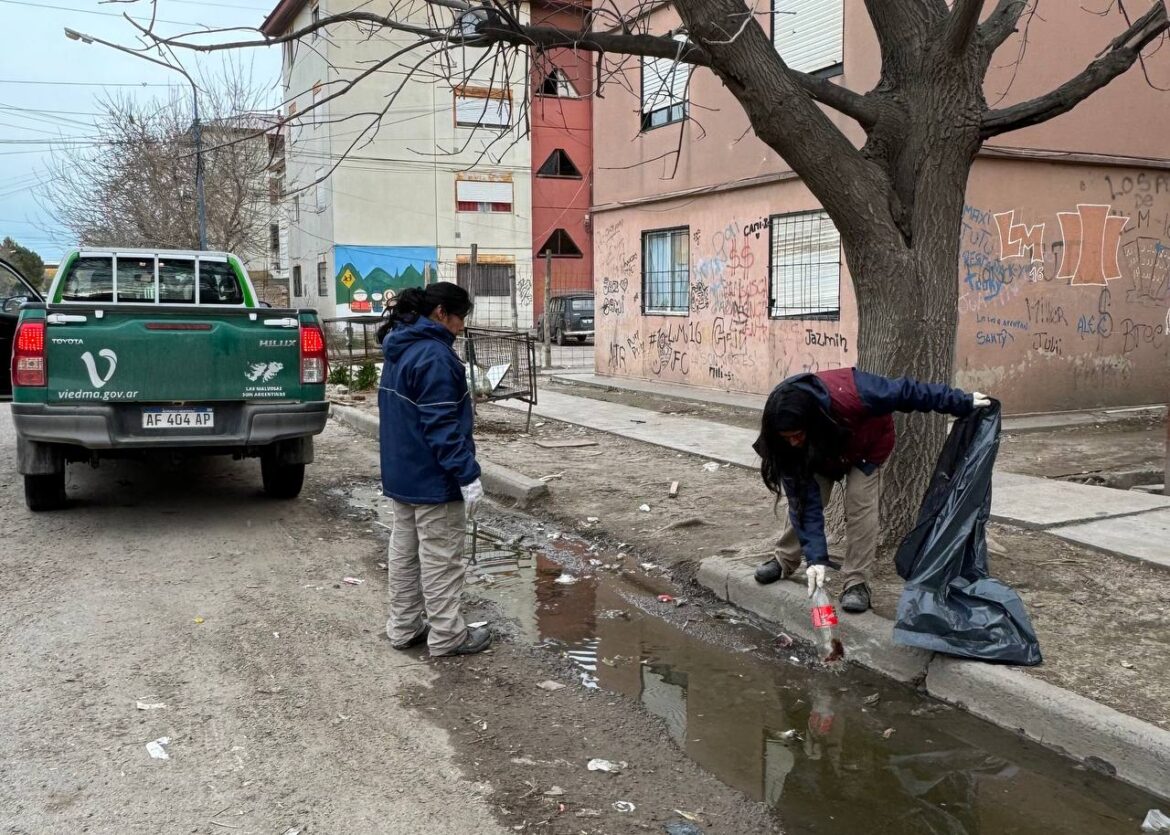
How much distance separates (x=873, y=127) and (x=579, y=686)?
354 centimetres

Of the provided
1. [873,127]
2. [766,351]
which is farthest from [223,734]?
[766,351]

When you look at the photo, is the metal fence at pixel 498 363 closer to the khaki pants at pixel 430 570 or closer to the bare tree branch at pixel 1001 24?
the khaki pants at pixel 430 570

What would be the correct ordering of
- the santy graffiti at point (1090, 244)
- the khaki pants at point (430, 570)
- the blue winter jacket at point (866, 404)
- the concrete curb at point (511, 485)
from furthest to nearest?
1. the santy graffiti at point (1090, 244)
2. the concrete curb at point (511, 485)
3. the khaki pants at point (430, 570)
4. the blue winter jacket at point (866, 404)

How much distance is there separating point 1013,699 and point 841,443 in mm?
1305

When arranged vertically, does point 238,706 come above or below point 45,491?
below

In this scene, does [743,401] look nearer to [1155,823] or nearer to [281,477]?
[281,477]

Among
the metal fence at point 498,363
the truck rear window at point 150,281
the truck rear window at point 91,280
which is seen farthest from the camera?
the metal fence at point 498,363

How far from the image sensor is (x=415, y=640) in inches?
187

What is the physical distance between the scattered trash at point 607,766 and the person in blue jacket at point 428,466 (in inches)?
49.1

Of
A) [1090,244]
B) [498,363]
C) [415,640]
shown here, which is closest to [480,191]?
[498,363]

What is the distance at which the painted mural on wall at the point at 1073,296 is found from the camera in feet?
35.9

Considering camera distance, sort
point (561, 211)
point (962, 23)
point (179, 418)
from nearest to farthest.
Result: point (962, 23)
point (179, 418)
point (561, 211)

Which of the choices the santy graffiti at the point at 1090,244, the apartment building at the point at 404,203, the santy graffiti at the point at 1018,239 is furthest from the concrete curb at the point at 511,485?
the apartment building at the point at 404,203

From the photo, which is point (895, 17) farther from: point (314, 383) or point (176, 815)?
point (176, 815)
